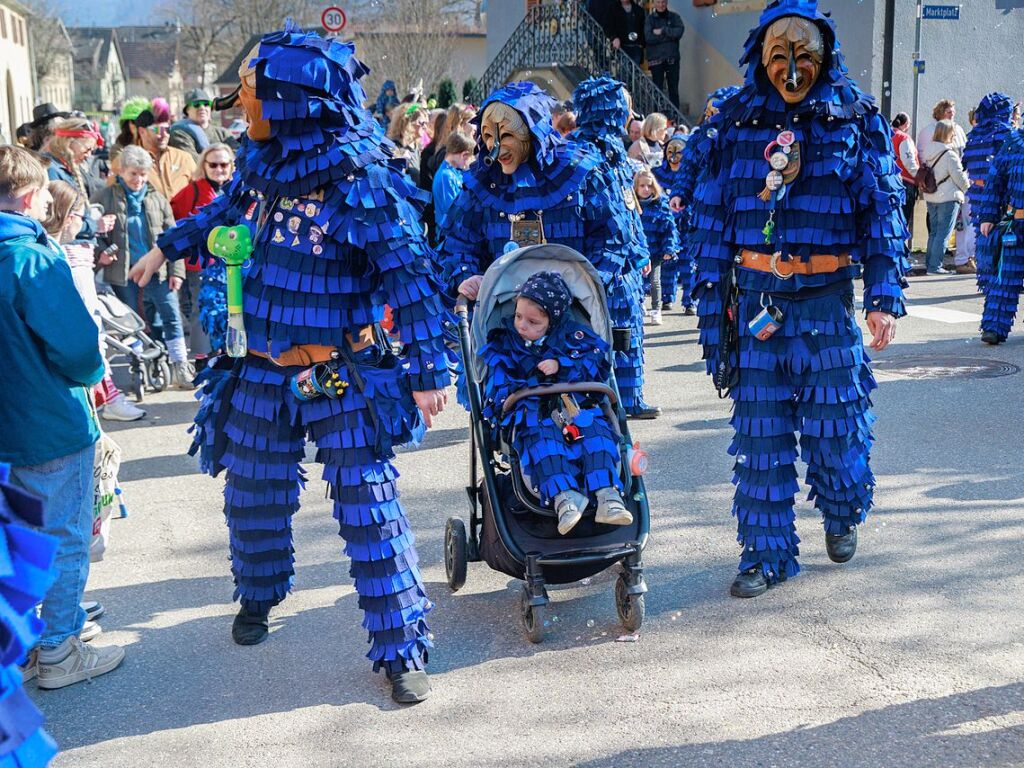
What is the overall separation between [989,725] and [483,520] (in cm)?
214

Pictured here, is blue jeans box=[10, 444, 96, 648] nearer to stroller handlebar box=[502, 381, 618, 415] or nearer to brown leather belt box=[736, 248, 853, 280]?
stroller handlebar box=[502, 381, 618, 415]

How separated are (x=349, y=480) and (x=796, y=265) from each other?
6.97ft

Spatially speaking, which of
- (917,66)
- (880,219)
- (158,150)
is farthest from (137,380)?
(917,66)

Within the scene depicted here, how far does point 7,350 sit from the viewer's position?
13.6ft

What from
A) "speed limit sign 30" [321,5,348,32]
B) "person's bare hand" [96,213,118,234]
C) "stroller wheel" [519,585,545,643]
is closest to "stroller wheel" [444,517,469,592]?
"stroller wheel" [519,585,545,643]

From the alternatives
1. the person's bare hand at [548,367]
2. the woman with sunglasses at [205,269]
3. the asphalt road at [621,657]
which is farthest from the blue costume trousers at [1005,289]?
the person's bare hand at [548,367]

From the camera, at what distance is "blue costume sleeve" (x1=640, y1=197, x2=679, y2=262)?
11.7m

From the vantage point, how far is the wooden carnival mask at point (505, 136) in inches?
236

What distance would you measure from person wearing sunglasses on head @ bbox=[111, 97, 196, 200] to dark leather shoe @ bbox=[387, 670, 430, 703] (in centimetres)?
667

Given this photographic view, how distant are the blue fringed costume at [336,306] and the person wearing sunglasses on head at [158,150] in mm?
5957

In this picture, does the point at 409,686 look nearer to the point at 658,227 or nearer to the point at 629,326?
the point at 629,326

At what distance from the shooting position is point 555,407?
16.0ft

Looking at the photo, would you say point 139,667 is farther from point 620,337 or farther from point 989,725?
point 989,725

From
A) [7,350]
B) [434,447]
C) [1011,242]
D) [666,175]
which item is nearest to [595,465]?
[7,350]
